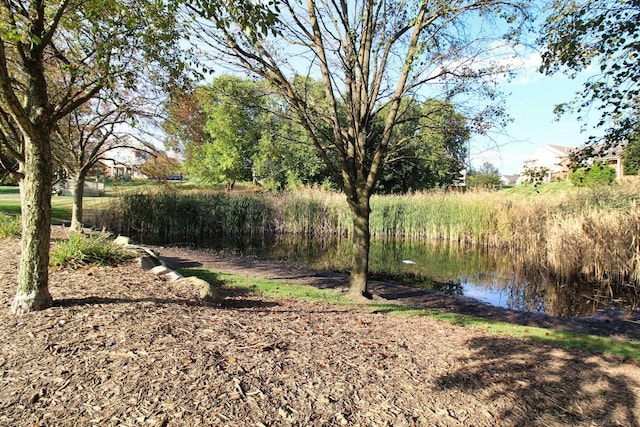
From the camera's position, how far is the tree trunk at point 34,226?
372 cm

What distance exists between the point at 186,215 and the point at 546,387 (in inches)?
718

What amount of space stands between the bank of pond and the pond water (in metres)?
0.03

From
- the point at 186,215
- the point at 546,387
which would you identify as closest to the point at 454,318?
the point at 546,387

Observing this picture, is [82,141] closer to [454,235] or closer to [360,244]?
[360,244]

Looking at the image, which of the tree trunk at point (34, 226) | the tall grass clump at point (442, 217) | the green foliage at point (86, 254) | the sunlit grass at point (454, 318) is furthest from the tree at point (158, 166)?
the tall grass clump at point (442, 217)

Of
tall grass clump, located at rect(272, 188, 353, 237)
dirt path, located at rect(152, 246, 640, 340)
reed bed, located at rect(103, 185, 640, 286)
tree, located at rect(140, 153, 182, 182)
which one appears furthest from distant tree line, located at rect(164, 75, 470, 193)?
tall grass clump, located at rect(272, 188, 353, 237)

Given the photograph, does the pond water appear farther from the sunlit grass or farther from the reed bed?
the sunlit grass

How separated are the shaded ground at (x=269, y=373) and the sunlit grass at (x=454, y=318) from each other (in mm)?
550

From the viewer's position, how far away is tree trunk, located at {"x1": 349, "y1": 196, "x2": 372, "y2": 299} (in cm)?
696

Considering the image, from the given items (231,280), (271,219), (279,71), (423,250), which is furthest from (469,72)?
(271,219)

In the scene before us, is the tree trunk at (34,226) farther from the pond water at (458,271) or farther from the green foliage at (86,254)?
the pond water at (458,271)

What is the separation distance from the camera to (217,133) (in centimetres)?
3009

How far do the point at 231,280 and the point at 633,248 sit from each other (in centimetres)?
873

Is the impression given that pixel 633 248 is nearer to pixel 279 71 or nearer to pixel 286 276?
pixel 286 276
